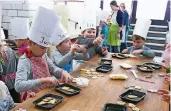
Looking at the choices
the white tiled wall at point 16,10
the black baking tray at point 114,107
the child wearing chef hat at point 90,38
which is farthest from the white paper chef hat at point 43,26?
the white tiled wall at point 16,10

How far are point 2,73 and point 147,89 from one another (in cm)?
128

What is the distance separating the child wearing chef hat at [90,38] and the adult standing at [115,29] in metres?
2.49

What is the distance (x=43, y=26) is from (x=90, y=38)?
976 millimetres

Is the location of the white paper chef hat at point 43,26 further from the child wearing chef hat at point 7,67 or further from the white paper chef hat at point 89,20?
the white paper chef hat at point 89,20

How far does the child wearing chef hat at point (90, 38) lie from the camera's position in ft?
7.30

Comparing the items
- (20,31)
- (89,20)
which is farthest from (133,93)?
(20,31)

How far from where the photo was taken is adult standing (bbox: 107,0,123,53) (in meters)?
4.94

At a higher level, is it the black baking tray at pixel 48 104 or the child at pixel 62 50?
the child at pixel 62 50

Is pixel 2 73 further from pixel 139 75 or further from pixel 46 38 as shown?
pixel 139 75

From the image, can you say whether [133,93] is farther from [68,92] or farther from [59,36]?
[59,36]

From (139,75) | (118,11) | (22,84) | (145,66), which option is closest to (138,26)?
(145,66)

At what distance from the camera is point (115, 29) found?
495 cm

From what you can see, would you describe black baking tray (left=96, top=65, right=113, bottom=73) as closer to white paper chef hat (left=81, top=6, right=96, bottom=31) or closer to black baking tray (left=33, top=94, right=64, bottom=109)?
black baking tray (left=33, top=94, right=64, bottom=109)

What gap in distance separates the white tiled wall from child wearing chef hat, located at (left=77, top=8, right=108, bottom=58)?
97 centimetres
